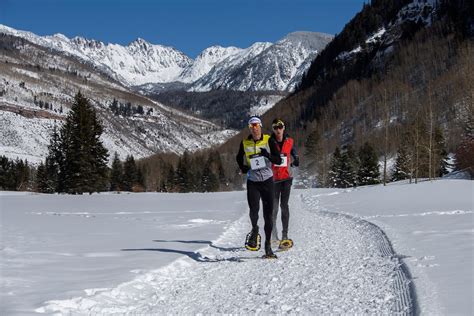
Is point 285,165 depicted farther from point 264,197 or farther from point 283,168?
point 264,197

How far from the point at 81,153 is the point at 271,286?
46732 mm

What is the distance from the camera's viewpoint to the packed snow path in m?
5.96

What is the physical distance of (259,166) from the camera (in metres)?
9.36

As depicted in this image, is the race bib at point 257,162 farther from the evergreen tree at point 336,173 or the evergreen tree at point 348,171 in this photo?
the evergreen tree at point 336,173

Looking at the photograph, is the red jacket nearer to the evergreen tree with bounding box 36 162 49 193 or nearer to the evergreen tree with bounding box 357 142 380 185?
the evergreen tree with bounding box 357 142 380 185

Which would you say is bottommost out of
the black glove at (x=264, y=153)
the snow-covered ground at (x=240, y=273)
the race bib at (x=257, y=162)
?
the snow-covered ground at (x=240, y=273)

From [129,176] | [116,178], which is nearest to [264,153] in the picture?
[116,178]

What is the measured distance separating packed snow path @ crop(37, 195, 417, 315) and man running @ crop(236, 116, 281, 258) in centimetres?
94

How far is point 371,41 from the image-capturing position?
7288 inches

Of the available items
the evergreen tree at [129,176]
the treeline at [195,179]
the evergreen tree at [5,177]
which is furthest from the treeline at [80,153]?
the treeline at [195,179]

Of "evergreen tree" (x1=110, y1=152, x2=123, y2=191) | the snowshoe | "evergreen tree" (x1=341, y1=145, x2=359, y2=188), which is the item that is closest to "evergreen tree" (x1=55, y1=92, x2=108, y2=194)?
"evergreen tree" (x1=110, y1=152, x2=123, y2=191)

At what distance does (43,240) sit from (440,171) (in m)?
65.1

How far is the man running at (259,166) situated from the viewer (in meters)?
9.34

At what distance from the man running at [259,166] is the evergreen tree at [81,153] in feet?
144
